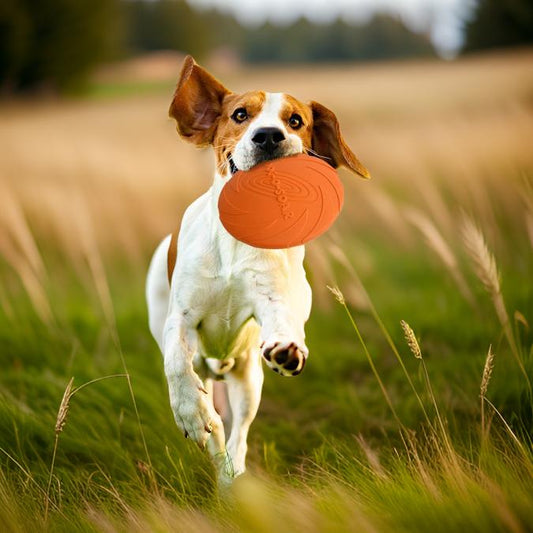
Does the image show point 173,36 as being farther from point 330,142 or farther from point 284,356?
point 284,356

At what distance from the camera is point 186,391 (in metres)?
2.54

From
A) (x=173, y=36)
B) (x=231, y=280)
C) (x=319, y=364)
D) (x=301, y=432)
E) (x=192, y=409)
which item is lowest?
(x=319, y=364)

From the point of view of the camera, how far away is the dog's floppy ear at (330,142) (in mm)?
2873

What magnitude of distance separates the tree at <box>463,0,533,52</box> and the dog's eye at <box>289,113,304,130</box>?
2122cm

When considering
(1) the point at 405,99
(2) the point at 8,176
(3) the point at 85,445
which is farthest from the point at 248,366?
(1) the point at 405,99

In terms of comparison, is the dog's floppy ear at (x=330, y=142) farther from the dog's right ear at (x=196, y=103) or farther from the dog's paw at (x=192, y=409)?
the dog's paw at (x=192, y=409)

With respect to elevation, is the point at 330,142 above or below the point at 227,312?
above

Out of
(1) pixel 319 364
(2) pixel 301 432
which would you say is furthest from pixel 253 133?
(1) pixel 319 364

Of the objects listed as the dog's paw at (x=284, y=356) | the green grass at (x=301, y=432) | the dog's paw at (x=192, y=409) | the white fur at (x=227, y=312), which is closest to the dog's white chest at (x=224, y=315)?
the white fur at (x=227, y=312)

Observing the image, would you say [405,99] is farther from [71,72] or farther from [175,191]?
Result: [71,72]

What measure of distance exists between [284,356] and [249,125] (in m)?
0.96

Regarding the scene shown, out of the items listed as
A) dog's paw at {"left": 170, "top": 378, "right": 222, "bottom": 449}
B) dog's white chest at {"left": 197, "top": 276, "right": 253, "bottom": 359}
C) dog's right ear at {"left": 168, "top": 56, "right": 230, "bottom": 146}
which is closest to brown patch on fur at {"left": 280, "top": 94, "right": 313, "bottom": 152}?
dog's right ear at {"left": 168, "top": 56, "right": 230, "bottom": 146}

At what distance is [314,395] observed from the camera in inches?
177

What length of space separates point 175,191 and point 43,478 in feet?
19.4
